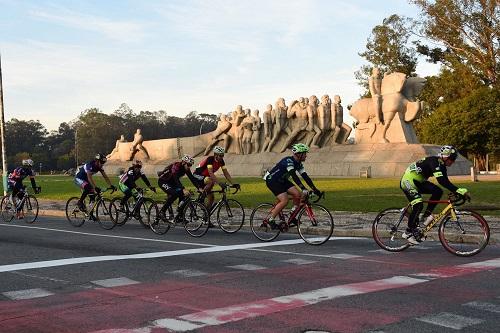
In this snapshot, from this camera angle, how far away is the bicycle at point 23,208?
17.3m

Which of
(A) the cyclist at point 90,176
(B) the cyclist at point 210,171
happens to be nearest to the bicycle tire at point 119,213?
(A) the cyclist at point 90,176

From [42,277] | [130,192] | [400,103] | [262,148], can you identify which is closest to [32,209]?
[130,192]

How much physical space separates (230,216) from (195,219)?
29.2 inches

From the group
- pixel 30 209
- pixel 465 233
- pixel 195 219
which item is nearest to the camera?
pixel 465 233

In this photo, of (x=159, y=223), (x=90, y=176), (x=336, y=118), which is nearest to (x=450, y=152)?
(x=159, y=223)

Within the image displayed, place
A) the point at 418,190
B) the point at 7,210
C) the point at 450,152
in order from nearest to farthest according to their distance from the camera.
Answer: the point at 450,152, the point at 418,190, the point at 7,210

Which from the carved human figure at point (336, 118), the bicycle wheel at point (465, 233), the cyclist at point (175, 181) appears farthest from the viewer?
the carved human figure at point (336, 118)

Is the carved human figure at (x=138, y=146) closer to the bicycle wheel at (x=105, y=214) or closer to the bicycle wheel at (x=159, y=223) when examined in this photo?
the bicycle wheel at (x=105, y=214)

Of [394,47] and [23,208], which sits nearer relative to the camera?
[23,208]

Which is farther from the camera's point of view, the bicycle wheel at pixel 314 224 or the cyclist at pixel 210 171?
the cyclist at pixel 210 171

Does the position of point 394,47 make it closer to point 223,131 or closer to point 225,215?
point 223,131

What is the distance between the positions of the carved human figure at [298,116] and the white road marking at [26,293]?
129 ft

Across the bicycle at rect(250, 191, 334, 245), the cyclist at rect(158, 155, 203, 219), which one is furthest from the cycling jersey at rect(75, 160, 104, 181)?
the bicycle at rect(250, 191, 334, 245)

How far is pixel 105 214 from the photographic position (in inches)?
607
